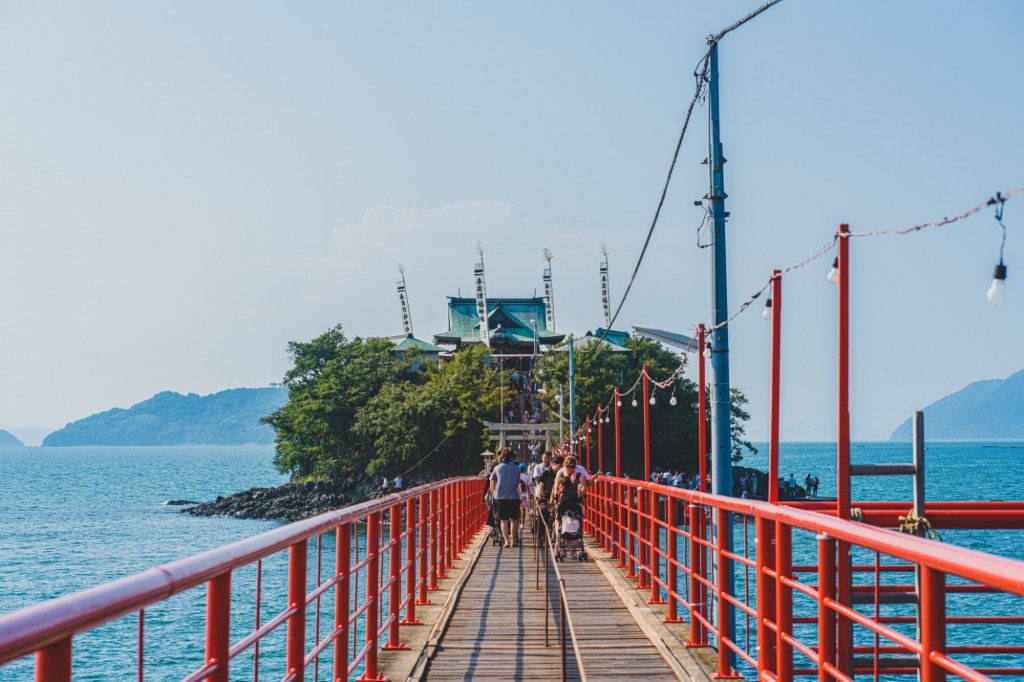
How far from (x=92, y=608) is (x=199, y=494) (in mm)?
110141

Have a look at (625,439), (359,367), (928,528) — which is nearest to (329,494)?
(359,367)

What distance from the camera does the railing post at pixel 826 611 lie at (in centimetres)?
526

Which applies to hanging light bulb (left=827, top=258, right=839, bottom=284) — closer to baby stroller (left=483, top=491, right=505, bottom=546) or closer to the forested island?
baby stroller (left=483, top=491, right=505, bottom=546)

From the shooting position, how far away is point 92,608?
2.55 meters

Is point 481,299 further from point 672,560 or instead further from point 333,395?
point 672,560

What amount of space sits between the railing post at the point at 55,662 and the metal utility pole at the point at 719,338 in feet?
32.4

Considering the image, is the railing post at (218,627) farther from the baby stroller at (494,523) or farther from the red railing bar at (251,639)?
the baby stroller at (494,523)

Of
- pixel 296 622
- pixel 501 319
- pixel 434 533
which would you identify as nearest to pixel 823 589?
pixel 296 622

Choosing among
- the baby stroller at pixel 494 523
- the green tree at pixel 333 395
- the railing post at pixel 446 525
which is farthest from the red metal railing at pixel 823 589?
the green tree at pixel 333 395

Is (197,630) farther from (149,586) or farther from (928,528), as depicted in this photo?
(149,586)

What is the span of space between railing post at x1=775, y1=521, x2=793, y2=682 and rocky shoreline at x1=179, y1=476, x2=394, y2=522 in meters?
67.2

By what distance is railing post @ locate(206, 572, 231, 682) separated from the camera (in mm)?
3729

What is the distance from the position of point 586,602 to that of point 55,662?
10.2 metres

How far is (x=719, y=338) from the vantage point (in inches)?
479
